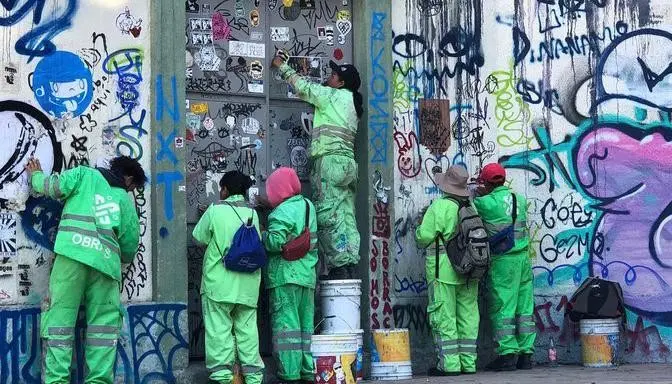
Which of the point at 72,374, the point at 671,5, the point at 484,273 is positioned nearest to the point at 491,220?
the point at 484,273

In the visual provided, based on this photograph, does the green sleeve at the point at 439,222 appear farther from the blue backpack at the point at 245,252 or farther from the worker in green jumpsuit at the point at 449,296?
the blue backpack at the point at 245,252

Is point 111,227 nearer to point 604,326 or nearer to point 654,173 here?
point 604,326

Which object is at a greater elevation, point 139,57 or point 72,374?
point 139,57

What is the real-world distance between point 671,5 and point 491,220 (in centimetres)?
340

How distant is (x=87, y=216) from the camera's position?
10.8 meters

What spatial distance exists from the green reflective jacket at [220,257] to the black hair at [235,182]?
13 cm

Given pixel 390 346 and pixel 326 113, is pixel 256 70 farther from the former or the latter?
pixel 390 346

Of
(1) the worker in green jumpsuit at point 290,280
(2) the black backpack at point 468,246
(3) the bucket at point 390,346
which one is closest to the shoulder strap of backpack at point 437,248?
(2) the black backpack at point 468,246

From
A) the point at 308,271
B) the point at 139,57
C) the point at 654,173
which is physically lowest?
the point at 308,271

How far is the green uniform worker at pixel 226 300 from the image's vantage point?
37.7ft

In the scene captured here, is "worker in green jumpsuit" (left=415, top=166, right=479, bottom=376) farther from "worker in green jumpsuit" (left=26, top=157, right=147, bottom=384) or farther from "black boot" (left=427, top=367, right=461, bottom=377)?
"worker in green jumpsuit" (left=26, top=157, right=147, bottom=384)

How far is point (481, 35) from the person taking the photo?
13781 mm

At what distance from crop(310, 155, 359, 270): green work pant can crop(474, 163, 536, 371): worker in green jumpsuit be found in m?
1.42

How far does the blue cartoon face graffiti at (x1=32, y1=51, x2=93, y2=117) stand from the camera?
11.2 m
